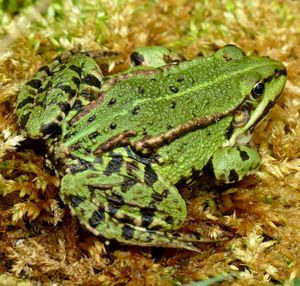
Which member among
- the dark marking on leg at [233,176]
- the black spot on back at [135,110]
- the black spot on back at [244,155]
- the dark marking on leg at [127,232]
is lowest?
the dark marking on leg at [233,176]

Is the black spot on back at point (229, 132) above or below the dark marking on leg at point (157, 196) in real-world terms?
above

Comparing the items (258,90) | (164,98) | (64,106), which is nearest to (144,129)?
(164,98)

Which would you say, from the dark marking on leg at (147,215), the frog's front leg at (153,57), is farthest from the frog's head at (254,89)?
the dark marking on leg at (147,215)

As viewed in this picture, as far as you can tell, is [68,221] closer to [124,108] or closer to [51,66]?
[124,108]

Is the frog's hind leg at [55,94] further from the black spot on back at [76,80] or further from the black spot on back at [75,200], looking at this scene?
the black spot on back at [75,200]

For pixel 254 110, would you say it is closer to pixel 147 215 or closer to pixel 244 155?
pixel 244 155

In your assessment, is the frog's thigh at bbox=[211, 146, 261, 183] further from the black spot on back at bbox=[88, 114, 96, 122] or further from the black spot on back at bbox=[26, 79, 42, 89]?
the black spot on back at bbox=[26, 79, 42, 89]

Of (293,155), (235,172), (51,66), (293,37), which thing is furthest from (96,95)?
(293,37)
